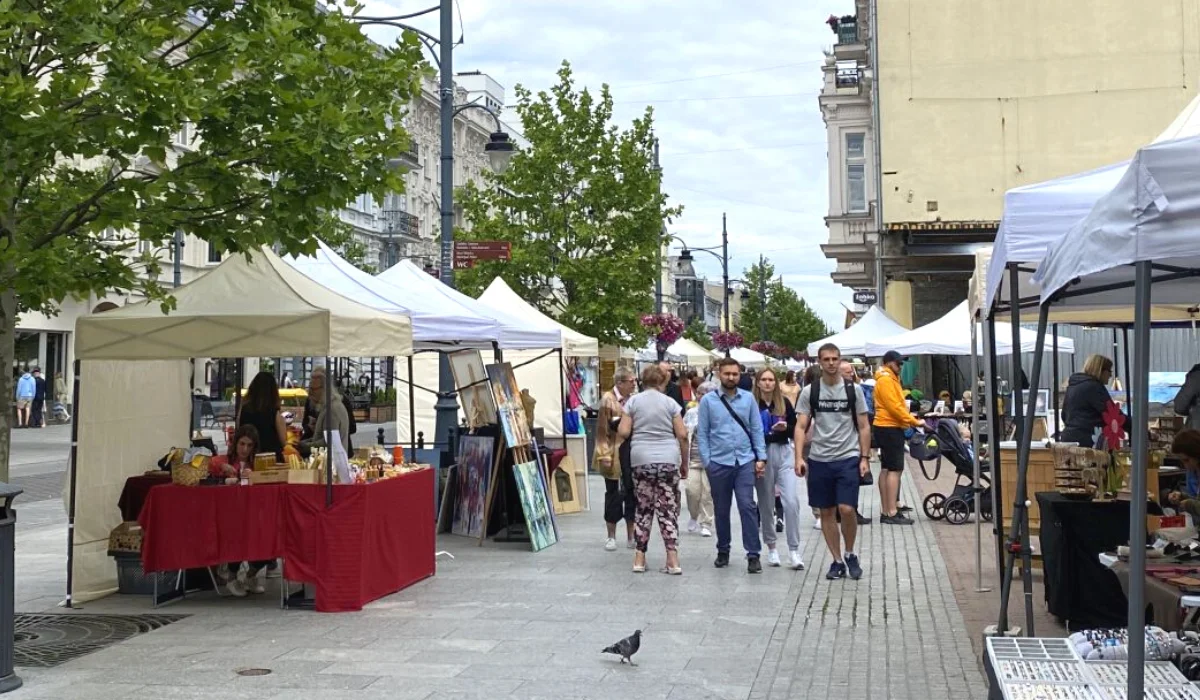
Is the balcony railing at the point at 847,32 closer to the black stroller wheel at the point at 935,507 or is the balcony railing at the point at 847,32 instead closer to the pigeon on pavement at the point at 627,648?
the black stroller wheel at the point at 935,507

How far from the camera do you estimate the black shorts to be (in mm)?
14414

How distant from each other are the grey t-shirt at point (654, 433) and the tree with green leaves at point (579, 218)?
59.4 feet

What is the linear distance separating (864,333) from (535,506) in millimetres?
13491

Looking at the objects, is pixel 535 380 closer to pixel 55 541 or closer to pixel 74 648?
pixel 55 541

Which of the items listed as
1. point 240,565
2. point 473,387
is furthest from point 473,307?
point 240,565

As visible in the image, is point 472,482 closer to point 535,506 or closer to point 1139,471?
point 535,506

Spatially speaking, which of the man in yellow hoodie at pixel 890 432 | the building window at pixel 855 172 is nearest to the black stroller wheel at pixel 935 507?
the man in yellow hoodie at pixel 890 432

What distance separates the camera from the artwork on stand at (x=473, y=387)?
14344 mm

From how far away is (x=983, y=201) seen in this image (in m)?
29.4

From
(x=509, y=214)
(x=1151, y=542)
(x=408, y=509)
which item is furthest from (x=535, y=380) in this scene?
(x=1151, y=542)

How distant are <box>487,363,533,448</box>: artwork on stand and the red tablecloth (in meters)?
3.19

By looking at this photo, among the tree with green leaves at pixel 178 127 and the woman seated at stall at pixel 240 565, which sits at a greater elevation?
the tree with green leaves at pixel 178 127

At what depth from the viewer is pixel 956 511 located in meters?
15.3

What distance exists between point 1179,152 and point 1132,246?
31cm
